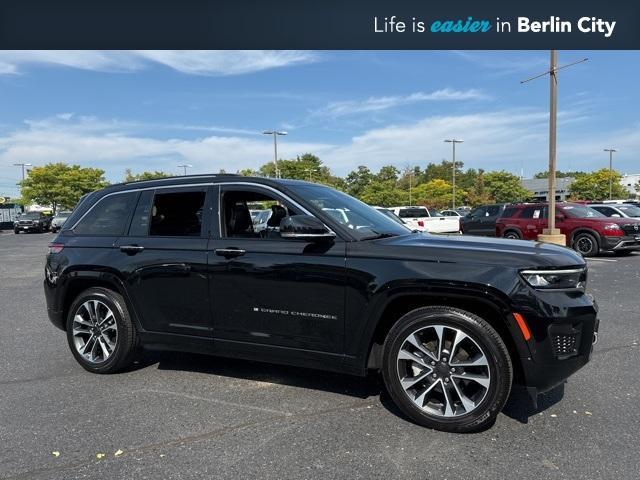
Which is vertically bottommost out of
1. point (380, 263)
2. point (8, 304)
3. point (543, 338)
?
Answer: point (8, 304)

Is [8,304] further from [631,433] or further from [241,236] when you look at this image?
[631,433]

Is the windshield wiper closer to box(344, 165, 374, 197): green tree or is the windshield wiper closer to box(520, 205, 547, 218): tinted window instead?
box(520, 205, 547, 218): tinted window

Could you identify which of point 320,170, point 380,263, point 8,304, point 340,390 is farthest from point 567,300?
point 320,170

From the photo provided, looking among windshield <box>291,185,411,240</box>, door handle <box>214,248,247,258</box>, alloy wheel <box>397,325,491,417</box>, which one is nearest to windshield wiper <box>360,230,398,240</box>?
windshield <box>291,185,411,240</box>

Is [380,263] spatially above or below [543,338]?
above

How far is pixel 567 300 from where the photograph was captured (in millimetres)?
3225

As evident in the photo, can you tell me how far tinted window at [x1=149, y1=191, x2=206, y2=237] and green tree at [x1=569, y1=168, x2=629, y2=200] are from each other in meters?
83.1

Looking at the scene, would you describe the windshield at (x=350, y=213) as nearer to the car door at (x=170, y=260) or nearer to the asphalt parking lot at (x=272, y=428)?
the car door at (x=170, y=260)

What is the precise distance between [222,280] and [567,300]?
2493mm

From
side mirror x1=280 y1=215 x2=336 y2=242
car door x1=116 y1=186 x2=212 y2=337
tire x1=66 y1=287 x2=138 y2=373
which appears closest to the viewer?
side mirror x1=280 y1=215 x2=336 y2=242

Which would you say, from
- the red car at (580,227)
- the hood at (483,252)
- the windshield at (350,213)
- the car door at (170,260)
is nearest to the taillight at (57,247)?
the car door at (170,260)

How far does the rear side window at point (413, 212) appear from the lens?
80.9ft

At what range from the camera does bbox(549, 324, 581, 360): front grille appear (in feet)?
10.4

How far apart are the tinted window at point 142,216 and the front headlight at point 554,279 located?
10.4ft
